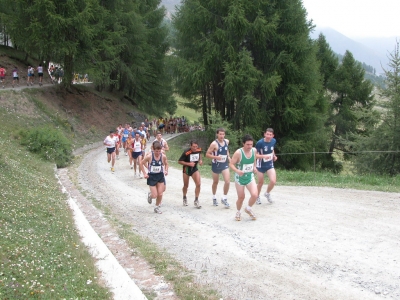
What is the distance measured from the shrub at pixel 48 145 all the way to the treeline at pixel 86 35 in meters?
9.94

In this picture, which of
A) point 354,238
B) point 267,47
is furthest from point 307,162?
point 354,238

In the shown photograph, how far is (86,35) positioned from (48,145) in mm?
12686

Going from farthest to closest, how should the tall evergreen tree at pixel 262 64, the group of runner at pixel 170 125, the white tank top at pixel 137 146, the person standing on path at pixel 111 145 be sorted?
1. the group of runner at pixel 170 125
2. the tall evergreen tree at pixel 262 64
3. the person standing on path at pixel 111 145
4. the white tank top at pixel 137 146

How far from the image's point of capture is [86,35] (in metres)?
29.9

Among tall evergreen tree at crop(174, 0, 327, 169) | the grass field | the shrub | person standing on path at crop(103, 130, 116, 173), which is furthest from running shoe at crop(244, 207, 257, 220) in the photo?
tall evergreen tree at crop(174, 0, 327, 169)

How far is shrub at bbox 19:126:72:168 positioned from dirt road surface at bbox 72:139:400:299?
794cm

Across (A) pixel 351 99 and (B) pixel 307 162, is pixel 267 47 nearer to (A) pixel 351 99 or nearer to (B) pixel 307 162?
(B) pixel 307 162

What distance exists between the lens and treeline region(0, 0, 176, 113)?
2884cm

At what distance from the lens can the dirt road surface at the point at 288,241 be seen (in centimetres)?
562

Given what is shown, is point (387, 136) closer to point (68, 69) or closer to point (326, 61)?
point (68, 69)

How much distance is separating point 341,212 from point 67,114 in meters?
27.3

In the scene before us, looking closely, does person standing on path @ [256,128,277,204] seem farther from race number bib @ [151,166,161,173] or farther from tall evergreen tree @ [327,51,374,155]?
tall evergreen tree @ [327,51,374,155]

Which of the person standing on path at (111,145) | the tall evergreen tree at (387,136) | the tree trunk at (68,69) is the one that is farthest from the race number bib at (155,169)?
the tree trunk at (68,69)

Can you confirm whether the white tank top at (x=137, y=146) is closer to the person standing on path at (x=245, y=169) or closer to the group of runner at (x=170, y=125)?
the person standing on path at (x=245, y=169)
